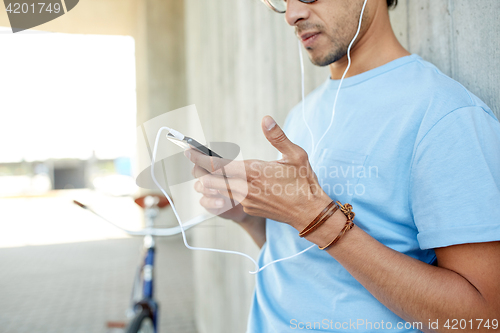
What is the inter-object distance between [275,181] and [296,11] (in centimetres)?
44

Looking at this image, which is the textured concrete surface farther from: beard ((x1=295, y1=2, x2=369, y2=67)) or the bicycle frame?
beard ((x1=295, y1=2, x2=369, y2=67))

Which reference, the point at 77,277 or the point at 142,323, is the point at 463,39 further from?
the point at 77,277

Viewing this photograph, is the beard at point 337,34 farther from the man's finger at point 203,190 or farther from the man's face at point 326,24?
the man's finger at point 203,190

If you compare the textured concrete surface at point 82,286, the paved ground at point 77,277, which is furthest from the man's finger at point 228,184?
the textured concrete surface at point 82,286

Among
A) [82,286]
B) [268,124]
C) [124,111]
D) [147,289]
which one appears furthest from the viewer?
[124,111]

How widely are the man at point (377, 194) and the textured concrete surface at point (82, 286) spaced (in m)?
2.65

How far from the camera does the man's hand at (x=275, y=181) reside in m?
0.58

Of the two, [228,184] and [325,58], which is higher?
[325,58]

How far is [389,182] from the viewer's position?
67cm

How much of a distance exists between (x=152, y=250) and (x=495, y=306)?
72.8 inches

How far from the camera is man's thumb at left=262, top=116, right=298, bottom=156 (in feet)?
1.83

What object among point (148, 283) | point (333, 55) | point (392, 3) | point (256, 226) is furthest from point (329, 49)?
point (148, 283)

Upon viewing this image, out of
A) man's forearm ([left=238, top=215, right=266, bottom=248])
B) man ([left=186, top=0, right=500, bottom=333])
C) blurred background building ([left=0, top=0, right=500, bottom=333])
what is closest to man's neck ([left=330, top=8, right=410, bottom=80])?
man ([left=186, top=0, right=500, bottom=333])

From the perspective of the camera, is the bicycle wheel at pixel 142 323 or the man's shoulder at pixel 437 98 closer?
the man's shoulder at pixel 437 98
